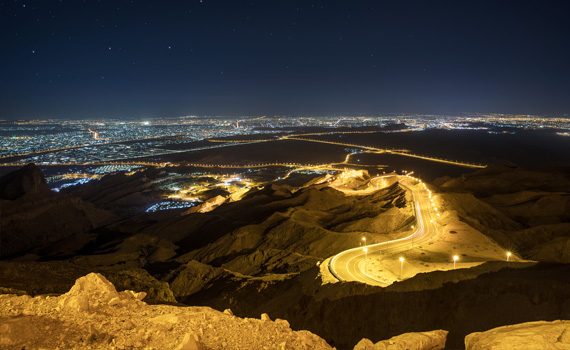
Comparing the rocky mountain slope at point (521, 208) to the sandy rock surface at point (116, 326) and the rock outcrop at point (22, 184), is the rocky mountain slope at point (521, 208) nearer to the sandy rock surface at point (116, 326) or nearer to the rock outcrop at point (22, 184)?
the sandy rock surface at point (116, 326)

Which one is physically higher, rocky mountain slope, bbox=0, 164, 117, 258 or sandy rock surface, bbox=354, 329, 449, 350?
sandy rock surface, bbox=354, 329, 449, 350

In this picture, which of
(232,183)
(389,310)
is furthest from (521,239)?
(232,183)

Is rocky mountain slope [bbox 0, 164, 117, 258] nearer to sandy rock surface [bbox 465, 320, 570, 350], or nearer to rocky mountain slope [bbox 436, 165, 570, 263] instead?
sandy rock surface [bbox 465, 320, 570, 350]

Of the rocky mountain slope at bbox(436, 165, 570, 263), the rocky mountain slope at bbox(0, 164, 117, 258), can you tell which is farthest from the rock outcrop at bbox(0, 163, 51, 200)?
the rocky mountain slope at bbox(436, 165, 570, 263)

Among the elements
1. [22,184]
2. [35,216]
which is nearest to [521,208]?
[35,216]

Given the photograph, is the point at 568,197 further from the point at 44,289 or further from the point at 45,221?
the point at 45,221

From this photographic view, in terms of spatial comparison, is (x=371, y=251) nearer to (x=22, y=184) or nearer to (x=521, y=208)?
(x=521, y=208)
